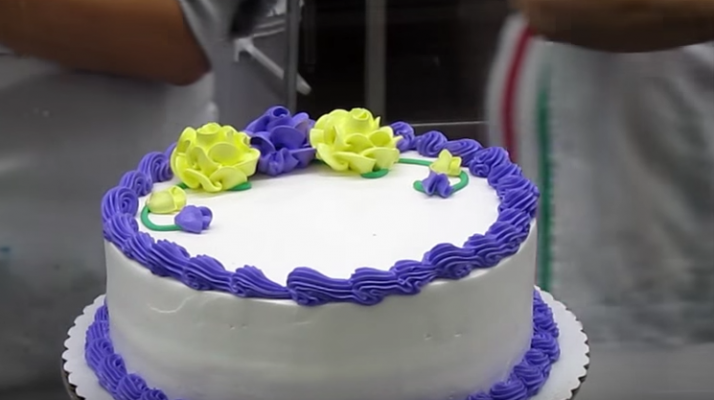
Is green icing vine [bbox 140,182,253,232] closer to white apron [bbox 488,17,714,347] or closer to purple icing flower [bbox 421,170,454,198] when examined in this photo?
purple icing flower [bbox 421,170,454,198]

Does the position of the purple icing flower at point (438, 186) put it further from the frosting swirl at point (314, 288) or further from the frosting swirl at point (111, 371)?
the frosting swirl at point (111, 371)

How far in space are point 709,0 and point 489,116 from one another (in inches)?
15.5

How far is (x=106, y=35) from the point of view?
49.4 inches

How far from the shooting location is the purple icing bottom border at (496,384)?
0.84 m

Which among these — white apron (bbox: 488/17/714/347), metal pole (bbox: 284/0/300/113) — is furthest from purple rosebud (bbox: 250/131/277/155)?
metal pole (bbox: 284/0/300/113)

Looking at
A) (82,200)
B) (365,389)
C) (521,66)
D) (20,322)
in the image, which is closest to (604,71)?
(521,66)

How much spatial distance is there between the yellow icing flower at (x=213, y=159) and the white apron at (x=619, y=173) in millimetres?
533

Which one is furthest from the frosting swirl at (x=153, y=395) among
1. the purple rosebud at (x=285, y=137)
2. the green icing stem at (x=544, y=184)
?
the green icing stem at (x=544, y=184)

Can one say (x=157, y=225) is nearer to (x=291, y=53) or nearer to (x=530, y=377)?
(x=530, y=377)

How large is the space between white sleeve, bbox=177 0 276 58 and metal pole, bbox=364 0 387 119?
679 mm

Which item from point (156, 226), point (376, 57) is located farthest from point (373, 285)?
point (376, 57)

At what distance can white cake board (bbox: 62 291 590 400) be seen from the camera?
87 cm

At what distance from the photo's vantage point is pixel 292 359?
77 cm

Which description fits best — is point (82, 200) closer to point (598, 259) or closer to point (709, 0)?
point (598, 259)
